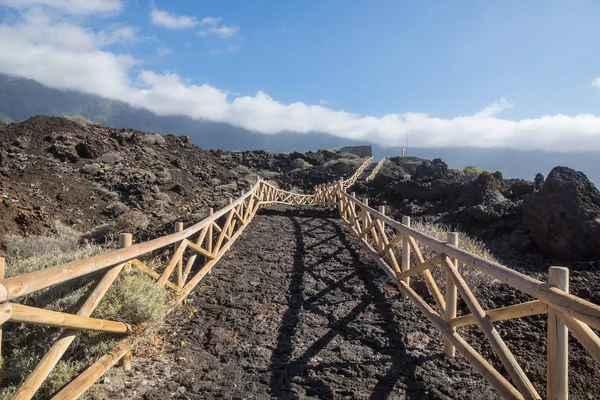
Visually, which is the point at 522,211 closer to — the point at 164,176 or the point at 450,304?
the point at 450,304

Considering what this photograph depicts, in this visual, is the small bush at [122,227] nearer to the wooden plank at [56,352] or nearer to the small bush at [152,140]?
the wooden plank at [56,352]

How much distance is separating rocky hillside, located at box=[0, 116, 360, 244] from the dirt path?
5.62m

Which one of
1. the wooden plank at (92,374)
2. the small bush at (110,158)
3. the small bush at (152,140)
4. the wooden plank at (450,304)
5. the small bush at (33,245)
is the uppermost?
the small bush at (152,140)

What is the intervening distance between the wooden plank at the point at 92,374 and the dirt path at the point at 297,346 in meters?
0.21

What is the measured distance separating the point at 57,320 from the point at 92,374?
67 centimetres

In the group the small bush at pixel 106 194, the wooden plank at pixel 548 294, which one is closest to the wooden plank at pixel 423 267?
the wooden plank at pixel 548 294

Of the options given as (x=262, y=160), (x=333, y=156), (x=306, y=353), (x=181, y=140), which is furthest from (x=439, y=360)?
(x=333, y=156)

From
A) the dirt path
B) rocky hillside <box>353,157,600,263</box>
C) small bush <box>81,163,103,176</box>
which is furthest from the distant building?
the dirt path

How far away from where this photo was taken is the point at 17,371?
2.87m

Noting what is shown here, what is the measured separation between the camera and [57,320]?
2.55 m

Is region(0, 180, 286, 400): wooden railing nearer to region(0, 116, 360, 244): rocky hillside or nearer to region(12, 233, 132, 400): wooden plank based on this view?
region(12, 233, 132, 400): wooden plank

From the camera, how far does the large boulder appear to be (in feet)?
31.1

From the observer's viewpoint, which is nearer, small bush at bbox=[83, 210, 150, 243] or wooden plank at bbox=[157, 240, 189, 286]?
wooden plank at bbox=[157, 240, 189, 286]

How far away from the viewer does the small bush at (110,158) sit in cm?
2383
